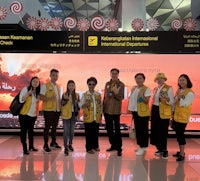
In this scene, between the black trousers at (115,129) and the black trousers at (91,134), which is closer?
the black trousers at (115,129)

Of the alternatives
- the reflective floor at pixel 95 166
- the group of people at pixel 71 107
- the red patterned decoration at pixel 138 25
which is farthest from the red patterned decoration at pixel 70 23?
the reflective floor at pixel 95 166

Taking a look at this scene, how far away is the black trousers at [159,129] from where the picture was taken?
6.21 meters

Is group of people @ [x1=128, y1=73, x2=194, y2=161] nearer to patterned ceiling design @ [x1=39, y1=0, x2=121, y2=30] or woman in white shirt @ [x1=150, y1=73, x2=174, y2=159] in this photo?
woman in white shirt @ [x1=150, y1=73, x2=174, y2=159]

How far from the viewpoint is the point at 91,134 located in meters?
6.61

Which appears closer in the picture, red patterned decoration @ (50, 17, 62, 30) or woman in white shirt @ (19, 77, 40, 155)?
woman in white shirt @ (19, 77, 40, 155)

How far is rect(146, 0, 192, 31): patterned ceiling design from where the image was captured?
1532 centimetres

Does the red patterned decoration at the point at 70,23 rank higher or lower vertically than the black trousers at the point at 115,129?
higher

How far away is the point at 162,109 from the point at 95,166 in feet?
5.58

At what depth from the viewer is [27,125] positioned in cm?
641

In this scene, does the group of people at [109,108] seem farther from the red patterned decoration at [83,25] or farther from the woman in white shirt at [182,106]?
the red patterned decoration at [83,25]

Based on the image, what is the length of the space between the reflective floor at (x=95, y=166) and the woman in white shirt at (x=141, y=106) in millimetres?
469

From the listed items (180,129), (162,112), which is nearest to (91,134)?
(162,112)

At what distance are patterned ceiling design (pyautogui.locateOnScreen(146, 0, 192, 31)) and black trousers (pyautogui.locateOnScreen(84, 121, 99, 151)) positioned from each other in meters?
9.97

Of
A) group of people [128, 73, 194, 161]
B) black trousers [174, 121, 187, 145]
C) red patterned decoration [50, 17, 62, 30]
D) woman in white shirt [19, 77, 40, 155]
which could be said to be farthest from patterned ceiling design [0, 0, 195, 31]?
black trousers [174, 121, 187, 145]
